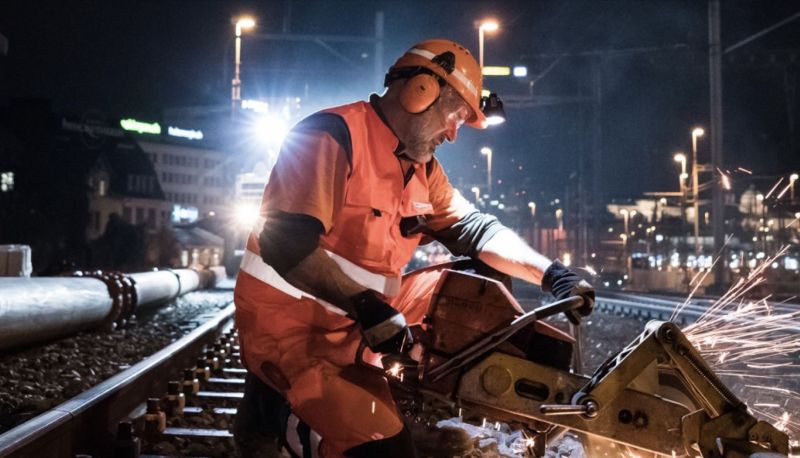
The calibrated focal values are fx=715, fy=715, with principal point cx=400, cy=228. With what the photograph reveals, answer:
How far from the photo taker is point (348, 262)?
263cm

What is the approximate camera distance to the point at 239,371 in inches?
300

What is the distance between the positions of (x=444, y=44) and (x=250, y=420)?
1.66m

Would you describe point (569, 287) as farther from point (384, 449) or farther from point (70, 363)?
point (70, 363)

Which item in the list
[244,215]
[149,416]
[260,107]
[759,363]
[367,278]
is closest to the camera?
[367,278]

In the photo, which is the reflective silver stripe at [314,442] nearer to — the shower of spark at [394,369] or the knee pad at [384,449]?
the knee pad at [384,449]

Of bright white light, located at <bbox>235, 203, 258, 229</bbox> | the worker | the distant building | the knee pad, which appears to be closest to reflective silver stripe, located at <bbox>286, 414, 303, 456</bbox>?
the worker

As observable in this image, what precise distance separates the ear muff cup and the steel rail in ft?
8.09

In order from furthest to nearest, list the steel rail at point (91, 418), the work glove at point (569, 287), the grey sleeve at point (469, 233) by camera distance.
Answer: the steel rail at point (91, 418) < the grey sleeve at point (469, 233) < the work glove at point (569, 287)

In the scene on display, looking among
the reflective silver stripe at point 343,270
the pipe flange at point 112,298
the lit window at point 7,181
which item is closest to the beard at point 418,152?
the reflective silver stripe at point 343,270

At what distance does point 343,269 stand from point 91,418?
2.86 m

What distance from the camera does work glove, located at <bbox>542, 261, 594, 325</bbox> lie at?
2.64 metres

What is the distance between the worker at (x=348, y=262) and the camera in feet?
7.63

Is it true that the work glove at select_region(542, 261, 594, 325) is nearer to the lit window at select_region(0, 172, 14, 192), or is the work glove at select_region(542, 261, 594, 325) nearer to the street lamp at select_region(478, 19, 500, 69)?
the street lamp at select_region(478, 19, 500, 69)

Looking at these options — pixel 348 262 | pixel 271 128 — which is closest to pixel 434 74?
pixel 348 262
